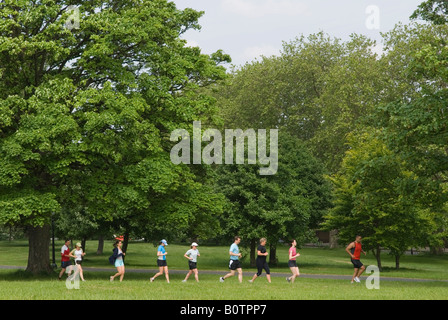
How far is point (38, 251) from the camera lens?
26.1 meters

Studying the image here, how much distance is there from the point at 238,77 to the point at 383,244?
114ft

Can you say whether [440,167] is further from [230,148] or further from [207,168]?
[230,148]

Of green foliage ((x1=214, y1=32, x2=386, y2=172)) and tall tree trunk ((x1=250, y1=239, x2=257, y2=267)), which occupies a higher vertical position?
green foliage ((x1=214, y1=32, x2=386, y2=172))

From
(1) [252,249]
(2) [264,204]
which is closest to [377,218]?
(2) [264,204]

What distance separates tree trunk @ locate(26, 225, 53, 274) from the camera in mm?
25953

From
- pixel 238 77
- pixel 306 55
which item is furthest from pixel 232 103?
pixel 306 55

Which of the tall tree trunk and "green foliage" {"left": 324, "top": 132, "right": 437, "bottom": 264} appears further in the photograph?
the tall tree trunk

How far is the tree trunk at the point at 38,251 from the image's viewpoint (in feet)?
85.1

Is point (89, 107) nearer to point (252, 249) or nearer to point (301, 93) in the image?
point (252, 249)

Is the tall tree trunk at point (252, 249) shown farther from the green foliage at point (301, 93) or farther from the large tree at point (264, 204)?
the green foliage at point (301, 93)

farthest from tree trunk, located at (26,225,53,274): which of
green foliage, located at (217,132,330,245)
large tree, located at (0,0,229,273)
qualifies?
green foliage, located at (217,132,330,245)

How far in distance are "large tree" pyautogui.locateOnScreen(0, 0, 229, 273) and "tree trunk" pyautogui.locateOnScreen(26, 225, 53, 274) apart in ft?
0.16

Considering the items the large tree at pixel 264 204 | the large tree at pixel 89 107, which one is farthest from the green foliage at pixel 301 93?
the large tree at pixel 89 107

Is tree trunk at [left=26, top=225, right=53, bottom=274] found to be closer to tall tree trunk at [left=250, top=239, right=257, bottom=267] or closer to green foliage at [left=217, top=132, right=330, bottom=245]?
green foliage at [left=217, top=132, right=330, bottom=245]
